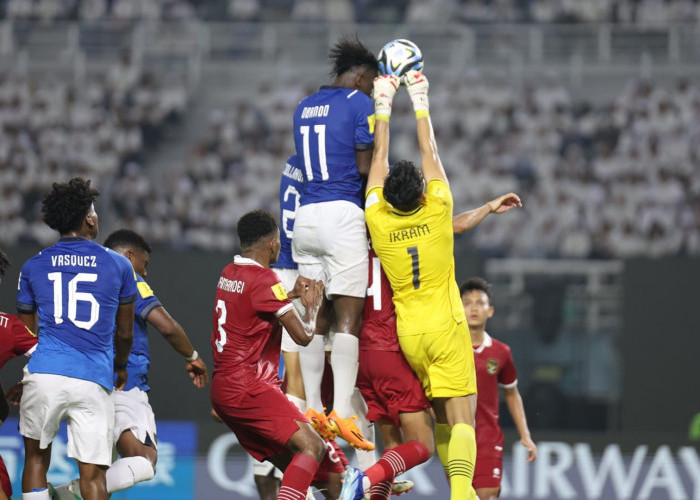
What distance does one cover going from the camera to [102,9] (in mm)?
21172

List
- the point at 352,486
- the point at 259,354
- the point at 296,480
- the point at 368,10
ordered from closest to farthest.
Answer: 1. the point at 296,480
2. the point at 259,354
3. the point at 352,486
4. the point at 368,10

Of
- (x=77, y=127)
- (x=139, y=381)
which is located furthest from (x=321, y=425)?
(x=77, y=127)

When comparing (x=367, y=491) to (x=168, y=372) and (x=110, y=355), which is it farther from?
(x=168, y=372)

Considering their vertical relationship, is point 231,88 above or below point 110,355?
above

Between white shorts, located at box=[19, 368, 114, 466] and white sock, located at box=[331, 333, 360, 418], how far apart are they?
1.52 metres

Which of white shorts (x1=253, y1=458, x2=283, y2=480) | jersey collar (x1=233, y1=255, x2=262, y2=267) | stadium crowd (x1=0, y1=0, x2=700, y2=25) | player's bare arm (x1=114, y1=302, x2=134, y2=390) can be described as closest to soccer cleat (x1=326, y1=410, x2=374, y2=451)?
jersey collar (x1=233, y1=255, x2=262, y2=267)

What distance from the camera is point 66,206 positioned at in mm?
6832

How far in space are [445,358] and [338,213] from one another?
119 centimetres

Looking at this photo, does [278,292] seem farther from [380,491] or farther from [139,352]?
[380,491]

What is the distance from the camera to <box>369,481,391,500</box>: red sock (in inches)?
291

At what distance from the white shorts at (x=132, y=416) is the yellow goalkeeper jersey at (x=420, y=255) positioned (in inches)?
73.7

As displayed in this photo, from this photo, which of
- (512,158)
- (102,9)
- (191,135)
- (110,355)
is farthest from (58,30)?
(110,355)

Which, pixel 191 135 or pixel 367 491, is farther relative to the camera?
pixel 191 135

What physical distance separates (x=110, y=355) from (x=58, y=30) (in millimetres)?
14515
